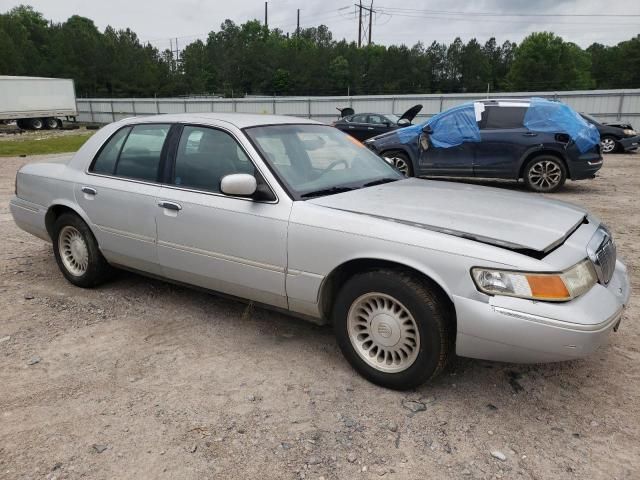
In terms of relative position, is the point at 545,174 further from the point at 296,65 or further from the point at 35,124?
the point at 296,65

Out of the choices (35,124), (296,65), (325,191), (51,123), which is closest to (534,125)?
(325,191)

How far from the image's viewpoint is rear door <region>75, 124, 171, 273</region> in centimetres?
398

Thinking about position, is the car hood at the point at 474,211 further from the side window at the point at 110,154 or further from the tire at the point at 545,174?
the tire at the point at 545,174

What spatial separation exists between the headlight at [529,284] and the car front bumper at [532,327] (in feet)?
0.11

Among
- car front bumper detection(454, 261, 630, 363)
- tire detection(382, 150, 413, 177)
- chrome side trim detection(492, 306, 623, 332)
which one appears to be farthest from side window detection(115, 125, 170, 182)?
tire detection(382, 150, 413, 177)

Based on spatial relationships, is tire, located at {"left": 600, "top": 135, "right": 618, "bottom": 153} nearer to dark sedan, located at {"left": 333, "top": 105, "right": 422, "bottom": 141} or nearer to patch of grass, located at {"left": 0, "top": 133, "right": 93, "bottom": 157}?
dark sedan, located at {"left": 333, "top": 105, "right": 422, "bottom": 141}

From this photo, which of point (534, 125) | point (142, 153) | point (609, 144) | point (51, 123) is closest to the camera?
point (142, 153)

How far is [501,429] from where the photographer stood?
272cm

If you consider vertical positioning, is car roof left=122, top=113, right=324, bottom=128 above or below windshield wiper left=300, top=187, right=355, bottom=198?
above

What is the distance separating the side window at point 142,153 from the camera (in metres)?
4.04

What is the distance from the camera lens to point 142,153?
4180 mm

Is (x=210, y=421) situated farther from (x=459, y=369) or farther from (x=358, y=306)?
(x=459, y=369)

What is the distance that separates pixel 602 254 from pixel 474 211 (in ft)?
2.54

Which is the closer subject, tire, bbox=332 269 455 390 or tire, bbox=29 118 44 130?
tire, bbox=332 269 455 390
